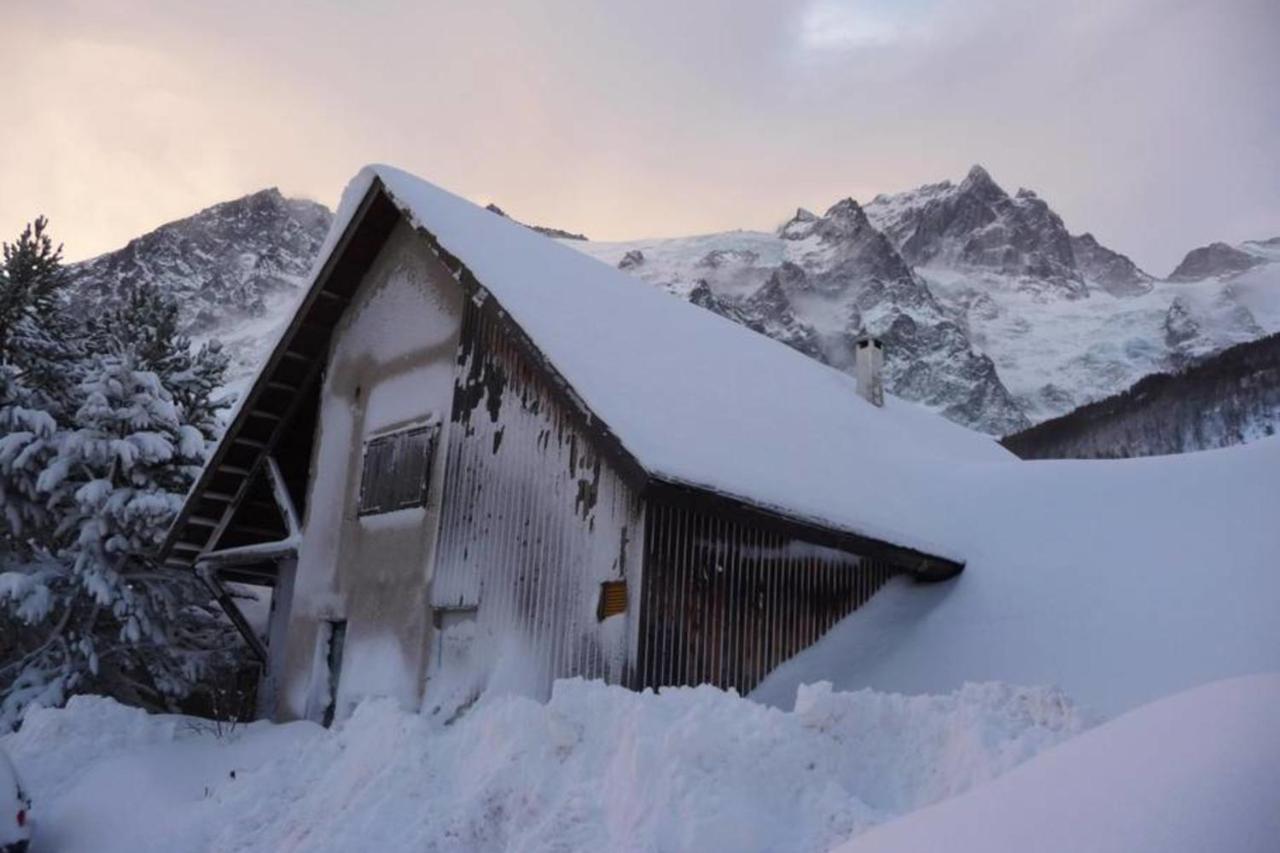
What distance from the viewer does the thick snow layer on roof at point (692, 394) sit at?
1154 centimetres

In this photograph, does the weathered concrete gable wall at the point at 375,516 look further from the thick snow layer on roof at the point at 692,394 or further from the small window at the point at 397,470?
the thick snow layer on roof at the point at 692,394

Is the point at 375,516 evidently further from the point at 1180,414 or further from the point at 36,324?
the point at 1180,414

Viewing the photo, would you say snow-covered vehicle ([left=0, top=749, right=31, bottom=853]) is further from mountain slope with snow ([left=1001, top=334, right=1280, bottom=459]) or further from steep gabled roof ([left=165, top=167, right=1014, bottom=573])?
mountain slope with snow ([left=1001, top=334, right=1280, bottom=459])

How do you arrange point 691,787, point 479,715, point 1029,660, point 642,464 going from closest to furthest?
point 691,787, point 479,715, point 642,464, point 1029,660

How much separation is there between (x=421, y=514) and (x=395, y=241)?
4.50m

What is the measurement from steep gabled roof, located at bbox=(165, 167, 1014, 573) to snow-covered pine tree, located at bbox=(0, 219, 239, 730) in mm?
992

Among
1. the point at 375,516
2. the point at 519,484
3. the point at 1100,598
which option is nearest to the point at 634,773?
the point at 519,484

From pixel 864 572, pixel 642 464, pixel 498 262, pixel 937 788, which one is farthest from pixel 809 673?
pixel 498 262

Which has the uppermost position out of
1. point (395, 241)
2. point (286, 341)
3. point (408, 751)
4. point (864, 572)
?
point (395, 241)

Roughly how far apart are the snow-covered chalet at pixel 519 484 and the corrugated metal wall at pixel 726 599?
26mm

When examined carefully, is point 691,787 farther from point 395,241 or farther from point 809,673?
point 395,241

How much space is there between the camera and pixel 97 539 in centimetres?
1714

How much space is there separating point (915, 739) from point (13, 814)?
850cm

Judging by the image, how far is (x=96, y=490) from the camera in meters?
16.9
